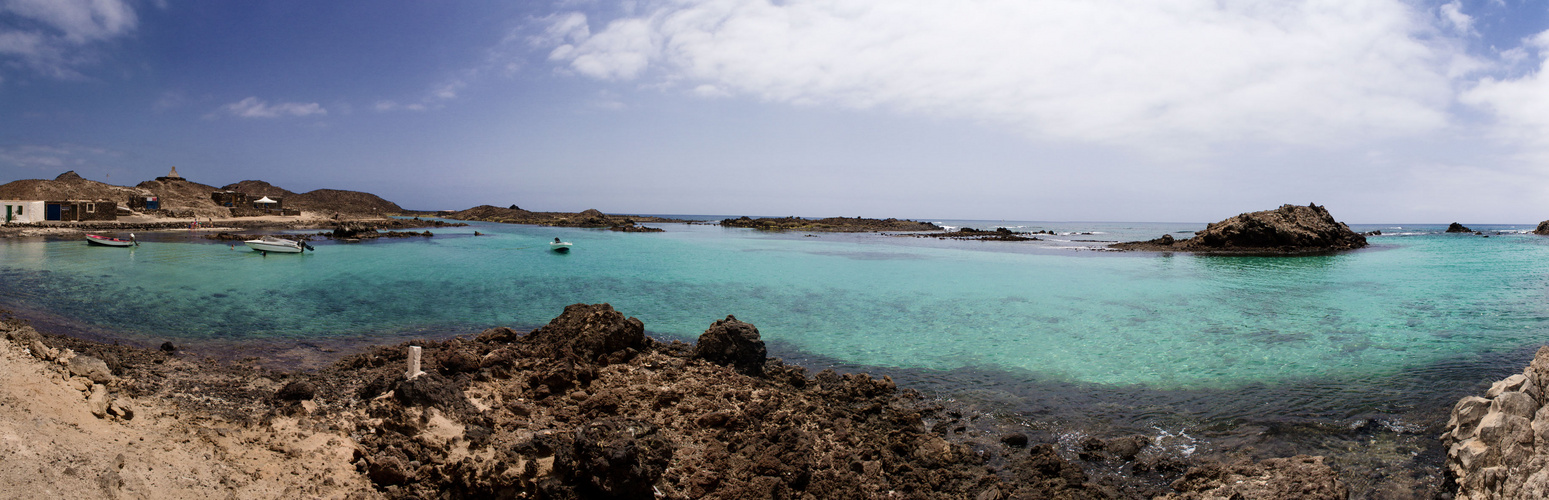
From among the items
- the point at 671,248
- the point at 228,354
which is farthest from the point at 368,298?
the point at 671,248

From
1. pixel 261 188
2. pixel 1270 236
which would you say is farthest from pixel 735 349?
pixel 261 188

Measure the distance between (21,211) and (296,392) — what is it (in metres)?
67.1

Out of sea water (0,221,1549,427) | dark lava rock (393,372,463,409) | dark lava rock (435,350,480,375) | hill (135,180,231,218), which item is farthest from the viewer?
hill (135,180,231,218)

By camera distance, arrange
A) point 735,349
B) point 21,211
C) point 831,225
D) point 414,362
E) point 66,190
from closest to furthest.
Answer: point 414,362
point 735,349
point 21,211
point 66,190
point 831,225

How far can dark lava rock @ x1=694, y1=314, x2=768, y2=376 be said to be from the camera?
8.94 metres

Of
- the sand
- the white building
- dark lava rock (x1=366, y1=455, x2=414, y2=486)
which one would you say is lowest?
dark lava rock (x1=366, y1=455, x2=414, y2=486)

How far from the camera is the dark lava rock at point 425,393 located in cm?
636

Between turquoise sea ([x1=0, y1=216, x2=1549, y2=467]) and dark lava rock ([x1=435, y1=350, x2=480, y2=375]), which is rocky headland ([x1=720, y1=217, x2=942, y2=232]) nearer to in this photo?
turquoise sea ([x1=0, y1=216, x2=1549, y2=467])

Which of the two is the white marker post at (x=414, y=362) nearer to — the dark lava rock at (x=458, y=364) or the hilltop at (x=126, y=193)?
the dark lava rock at (x=458, y=364)

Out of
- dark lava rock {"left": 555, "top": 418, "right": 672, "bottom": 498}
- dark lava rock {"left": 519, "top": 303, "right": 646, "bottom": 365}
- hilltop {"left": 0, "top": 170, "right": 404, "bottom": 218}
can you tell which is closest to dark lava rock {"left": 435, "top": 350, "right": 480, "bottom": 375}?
dark lava rock {"left": 519, "top": 303, "right": 646, "bottom": 365}

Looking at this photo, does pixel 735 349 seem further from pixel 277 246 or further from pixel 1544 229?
pixel 1544 229

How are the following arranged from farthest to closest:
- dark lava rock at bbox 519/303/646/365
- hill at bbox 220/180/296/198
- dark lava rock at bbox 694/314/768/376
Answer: hill at bbox 220/180/296/198 < dark lava rock at bbox 694/314/768/376 < dark lava rock at bbox 519/303/646/365

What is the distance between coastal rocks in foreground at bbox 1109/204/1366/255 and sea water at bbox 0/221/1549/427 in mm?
7929

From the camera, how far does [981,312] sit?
55.7ft
